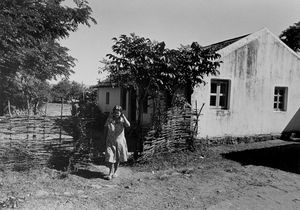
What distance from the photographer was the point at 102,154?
8406 mm

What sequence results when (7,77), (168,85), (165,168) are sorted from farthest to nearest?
(7,77), (168,85), (165,168)

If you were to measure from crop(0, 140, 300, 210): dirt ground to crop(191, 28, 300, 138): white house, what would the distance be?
3088mm

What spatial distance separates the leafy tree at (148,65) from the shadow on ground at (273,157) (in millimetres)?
3521

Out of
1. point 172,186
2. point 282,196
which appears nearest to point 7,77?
point 172,186

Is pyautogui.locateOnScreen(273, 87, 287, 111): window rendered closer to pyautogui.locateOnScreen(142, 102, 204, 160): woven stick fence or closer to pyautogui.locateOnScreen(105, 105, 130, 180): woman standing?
pyautogui.locateOnScreen(142, 102, 204, 160): woven stick fence

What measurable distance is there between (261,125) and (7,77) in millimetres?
12184

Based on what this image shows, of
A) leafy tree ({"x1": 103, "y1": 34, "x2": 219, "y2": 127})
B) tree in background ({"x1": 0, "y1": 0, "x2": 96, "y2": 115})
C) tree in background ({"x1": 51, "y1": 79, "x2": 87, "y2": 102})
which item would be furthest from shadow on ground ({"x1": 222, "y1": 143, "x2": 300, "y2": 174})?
tree in background ({"x1": 0, "y1": 0, "x2": 96, "y2": 115})

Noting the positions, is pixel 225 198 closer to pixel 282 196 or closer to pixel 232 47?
pixel 282 196

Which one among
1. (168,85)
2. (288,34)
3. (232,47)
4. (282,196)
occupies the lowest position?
(282,196)

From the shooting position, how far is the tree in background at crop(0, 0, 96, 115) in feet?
25.7

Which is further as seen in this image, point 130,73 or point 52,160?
point 130,73

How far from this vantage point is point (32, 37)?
30.2ft

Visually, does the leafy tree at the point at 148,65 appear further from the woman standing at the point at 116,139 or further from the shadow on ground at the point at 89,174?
the shadow on ground at the point at 89,174

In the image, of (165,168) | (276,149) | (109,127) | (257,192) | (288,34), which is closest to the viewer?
(257,192)
